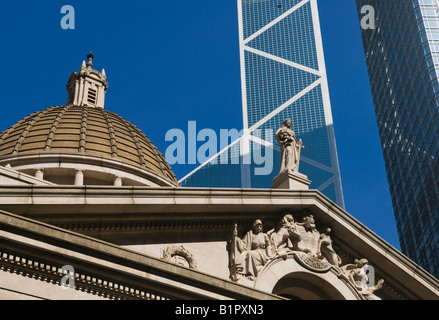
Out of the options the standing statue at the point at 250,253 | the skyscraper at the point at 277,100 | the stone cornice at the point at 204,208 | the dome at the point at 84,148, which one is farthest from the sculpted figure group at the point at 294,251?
the skyscraper at the point at 277,100

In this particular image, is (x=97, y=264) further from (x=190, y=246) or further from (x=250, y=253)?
(x=250, y=253)

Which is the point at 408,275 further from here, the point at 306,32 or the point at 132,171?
the point at 306,32

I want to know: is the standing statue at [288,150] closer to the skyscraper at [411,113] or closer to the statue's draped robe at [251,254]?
the statue's draped robe at [251,254]

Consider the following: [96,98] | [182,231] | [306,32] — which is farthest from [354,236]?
[306,32]

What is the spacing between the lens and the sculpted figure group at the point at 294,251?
20.9 m

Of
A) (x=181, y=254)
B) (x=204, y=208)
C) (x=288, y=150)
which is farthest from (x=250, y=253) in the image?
(x=288, y=150)

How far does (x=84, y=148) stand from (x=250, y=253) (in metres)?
26.8

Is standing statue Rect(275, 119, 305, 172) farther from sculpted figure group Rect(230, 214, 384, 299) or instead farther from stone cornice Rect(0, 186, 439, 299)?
sculpted figure group Rect(230, 214, 384, 299)

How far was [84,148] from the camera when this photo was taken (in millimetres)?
46062

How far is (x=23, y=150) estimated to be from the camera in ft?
152

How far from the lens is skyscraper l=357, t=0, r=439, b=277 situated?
64.1 meters

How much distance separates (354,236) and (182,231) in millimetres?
5713

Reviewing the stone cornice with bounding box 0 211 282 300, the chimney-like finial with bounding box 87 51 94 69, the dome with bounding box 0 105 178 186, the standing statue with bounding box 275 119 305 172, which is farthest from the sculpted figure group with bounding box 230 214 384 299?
the chimney-like finial with bounding box 87 51 94 69

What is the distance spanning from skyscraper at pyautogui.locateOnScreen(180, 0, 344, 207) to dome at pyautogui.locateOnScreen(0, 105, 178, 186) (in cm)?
10147
